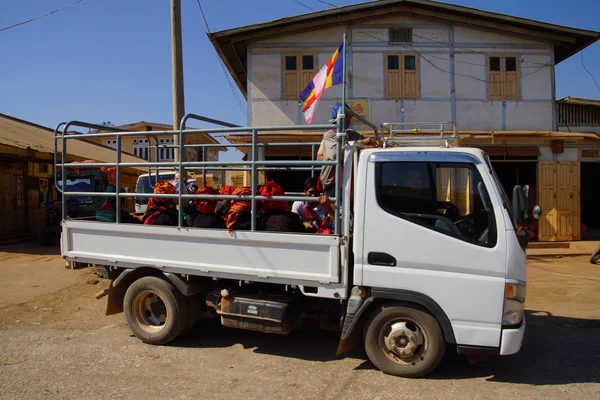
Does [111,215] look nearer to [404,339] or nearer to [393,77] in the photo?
[404,339]

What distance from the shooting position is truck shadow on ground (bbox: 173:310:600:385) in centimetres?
430

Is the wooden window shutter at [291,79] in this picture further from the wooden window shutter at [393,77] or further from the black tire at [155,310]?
the black tire at [155,310]

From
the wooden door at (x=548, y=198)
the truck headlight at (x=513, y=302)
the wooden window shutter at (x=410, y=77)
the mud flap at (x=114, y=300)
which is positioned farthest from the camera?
the wooden window shutter at (x=410, y=77)

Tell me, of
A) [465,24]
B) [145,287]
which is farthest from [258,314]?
[465,24]

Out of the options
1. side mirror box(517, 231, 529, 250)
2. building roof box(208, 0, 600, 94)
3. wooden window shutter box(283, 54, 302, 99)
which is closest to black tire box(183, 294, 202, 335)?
side mirror box(517, 231, 529, 250)

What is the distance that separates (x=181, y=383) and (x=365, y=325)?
1.80m

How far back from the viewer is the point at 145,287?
201 inches

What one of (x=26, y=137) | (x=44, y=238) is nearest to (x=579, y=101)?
(x=44, y=238)

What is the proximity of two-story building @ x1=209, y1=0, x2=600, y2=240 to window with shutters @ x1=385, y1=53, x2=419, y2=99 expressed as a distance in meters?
0.03

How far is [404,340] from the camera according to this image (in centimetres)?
412

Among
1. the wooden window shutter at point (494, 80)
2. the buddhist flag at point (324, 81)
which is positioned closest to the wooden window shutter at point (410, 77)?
the wooden window shutter at point (494, 80)

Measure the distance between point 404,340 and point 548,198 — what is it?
446 inches

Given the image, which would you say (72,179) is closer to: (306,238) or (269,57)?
(269,57)

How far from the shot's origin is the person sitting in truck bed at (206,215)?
4.84 meters
